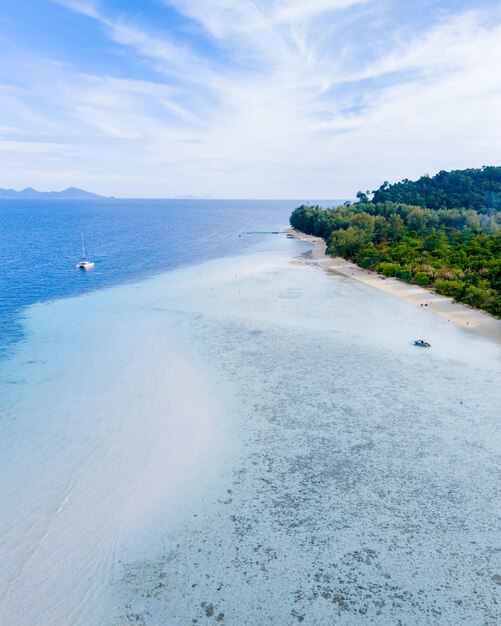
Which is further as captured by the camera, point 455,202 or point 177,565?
point 455,202

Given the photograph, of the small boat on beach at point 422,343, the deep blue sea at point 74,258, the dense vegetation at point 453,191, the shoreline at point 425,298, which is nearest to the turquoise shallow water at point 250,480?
the small boat on beach at point 422,343

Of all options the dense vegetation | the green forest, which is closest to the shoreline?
the green forest

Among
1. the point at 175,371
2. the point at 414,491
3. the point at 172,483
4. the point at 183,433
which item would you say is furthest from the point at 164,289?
the point at 414,491

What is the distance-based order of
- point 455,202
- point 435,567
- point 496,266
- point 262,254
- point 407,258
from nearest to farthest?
point 435,567
point 496,266
point 407,258
point 262,254
point 455,202

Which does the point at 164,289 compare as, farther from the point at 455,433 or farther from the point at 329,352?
the point at 455,433

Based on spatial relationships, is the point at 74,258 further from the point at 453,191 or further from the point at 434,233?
the point at 453,191

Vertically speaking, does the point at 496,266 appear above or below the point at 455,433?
→ above

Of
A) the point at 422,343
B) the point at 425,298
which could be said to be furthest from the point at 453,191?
the point at 422,343

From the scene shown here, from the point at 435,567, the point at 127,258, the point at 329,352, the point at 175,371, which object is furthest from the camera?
the point at 127,258
